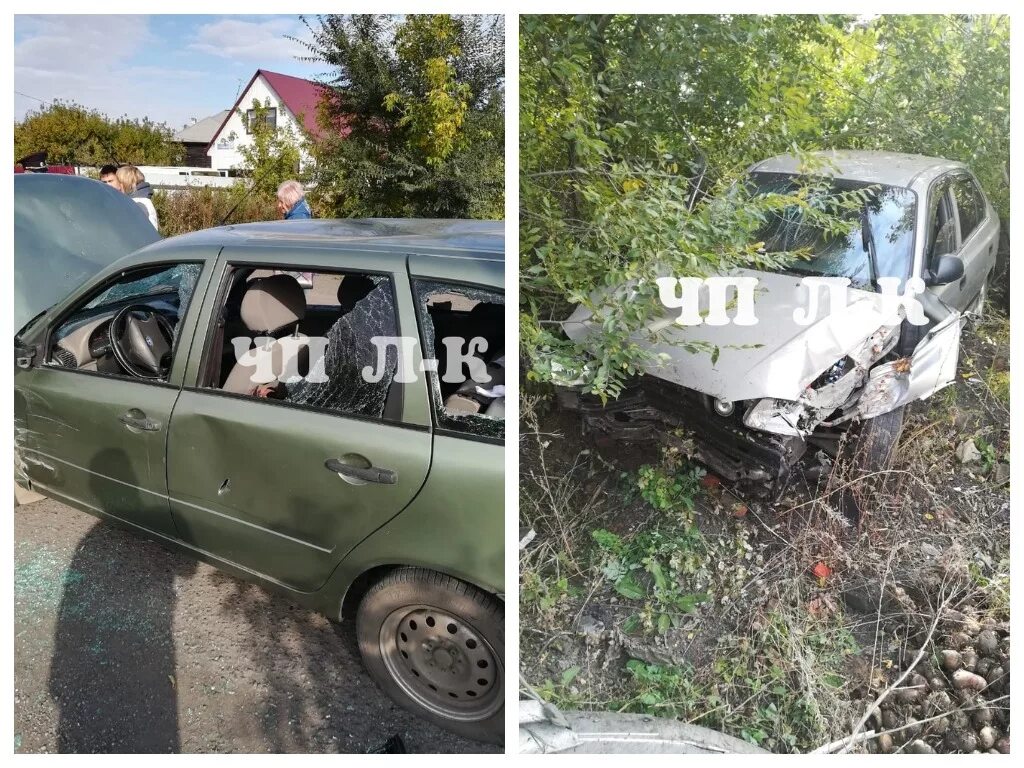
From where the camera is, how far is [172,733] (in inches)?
87.5

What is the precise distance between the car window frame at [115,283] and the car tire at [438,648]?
2.91 ft

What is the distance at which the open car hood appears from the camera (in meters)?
2.63

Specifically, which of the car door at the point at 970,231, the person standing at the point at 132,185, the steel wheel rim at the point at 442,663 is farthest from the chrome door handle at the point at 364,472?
the car door at the point at 970,231

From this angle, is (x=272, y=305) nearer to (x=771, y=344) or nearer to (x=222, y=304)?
(x=222, y=304)

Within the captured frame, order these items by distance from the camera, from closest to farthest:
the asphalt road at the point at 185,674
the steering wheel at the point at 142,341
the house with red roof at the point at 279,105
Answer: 1. the asphalt road at the point at 185,674
2. the steering wheel at the point at 142,341
3. the house with red roof at the point at 279,105

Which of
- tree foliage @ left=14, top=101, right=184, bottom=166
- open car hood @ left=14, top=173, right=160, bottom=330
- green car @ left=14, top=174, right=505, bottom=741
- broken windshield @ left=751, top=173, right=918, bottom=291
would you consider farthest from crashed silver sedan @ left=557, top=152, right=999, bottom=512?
open car hood @ left=14, top=173, right=160, bottom=330

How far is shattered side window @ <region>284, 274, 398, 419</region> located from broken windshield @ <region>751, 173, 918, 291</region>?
1121mm

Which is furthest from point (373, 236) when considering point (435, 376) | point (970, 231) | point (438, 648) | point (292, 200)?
point (970, 231)

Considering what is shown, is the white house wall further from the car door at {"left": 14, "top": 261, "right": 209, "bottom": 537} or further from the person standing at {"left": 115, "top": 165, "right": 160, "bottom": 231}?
the car door at {"left": 14, "top": 261, "right": 209, "bottom": 537}

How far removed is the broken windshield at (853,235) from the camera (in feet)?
7.01

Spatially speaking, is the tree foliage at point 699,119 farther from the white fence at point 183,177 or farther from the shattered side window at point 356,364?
the white fence at point 183,177

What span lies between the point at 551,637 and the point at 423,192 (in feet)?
4.81

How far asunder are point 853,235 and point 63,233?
277cm

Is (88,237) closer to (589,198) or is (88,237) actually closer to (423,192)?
(423,192)
